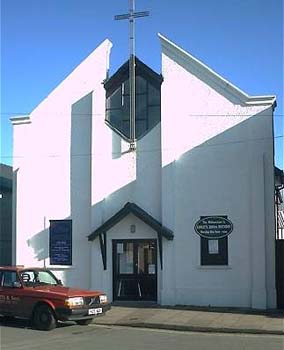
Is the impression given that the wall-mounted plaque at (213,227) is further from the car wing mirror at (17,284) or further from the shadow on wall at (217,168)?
the car wing mirror at (17,284)

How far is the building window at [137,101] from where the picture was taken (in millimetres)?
20328

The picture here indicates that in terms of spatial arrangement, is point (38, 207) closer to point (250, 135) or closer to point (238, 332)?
point (250, 135)

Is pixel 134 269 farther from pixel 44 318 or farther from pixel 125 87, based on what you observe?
pixel 125 87

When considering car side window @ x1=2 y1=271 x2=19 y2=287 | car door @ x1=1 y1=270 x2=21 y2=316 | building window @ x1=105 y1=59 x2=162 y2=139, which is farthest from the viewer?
building window @ x1=105 y1=59 x2=162 y2=139

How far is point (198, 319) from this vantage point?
1616 cm

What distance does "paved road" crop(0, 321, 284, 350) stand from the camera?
11797 millimetres

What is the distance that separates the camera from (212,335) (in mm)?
13992

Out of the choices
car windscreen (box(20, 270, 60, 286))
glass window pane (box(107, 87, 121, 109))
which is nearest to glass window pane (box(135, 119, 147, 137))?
glass window pane (box(107, 87, 121, 109))

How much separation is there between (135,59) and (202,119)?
3239 millimetres

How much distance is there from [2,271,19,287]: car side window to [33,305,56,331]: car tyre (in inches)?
50.7

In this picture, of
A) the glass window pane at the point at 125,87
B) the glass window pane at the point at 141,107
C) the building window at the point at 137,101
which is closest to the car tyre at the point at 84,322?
the building window at the point at 137,101

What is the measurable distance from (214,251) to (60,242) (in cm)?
553

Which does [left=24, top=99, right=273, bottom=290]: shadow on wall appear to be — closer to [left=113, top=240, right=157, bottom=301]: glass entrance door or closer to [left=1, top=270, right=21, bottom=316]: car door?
[left=113, top=240, right=157, bottom=301]: glass entrance door

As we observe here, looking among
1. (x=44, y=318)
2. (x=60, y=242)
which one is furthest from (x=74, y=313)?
(x=60, y=242)
